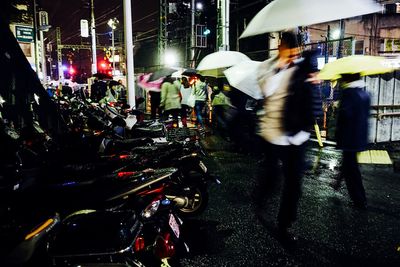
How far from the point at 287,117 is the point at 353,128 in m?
1.69

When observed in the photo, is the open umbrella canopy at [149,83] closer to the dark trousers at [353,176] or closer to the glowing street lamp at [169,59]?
the dark trousers at [353,176]

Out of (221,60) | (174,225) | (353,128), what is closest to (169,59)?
(221,60)

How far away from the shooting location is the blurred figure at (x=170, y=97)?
11.9m

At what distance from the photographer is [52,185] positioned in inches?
160

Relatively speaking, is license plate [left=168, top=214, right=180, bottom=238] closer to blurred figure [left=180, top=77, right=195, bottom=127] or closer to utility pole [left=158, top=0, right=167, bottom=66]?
blurred figure [left=180, top=77, right=195, bottom=127]

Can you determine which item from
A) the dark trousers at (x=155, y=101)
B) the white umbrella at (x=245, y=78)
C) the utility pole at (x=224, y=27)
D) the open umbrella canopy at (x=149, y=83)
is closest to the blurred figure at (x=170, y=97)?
the open umbrella canopy at (x=149, y=83)

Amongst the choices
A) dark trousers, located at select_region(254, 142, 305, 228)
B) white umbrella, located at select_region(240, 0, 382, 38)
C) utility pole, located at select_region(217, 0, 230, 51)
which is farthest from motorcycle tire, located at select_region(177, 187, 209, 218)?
utility pole, located at select_region(217, 0, 230, 51)

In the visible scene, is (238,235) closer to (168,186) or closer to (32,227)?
(168,186)

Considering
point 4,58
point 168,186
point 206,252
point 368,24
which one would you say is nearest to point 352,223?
point 206,252

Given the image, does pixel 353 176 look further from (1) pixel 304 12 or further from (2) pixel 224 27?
(2) pixel 224 27

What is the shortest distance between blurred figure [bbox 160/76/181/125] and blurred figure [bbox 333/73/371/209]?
725 cm

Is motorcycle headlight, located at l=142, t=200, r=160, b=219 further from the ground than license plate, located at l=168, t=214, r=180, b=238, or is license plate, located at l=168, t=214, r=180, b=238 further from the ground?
motorcycle headlight, located at l=142, t=200, r=160, b=219

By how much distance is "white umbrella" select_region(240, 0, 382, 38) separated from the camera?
419 cm

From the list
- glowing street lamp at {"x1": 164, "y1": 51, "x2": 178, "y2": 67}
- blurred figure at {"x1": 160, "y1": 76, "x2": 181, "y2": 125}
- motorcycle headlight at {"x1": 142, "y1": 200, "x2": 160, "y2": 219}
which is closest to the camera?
motorcycle headlight at {"x1": 142, "y1": 200, "x2": 160, "y2": 219}
